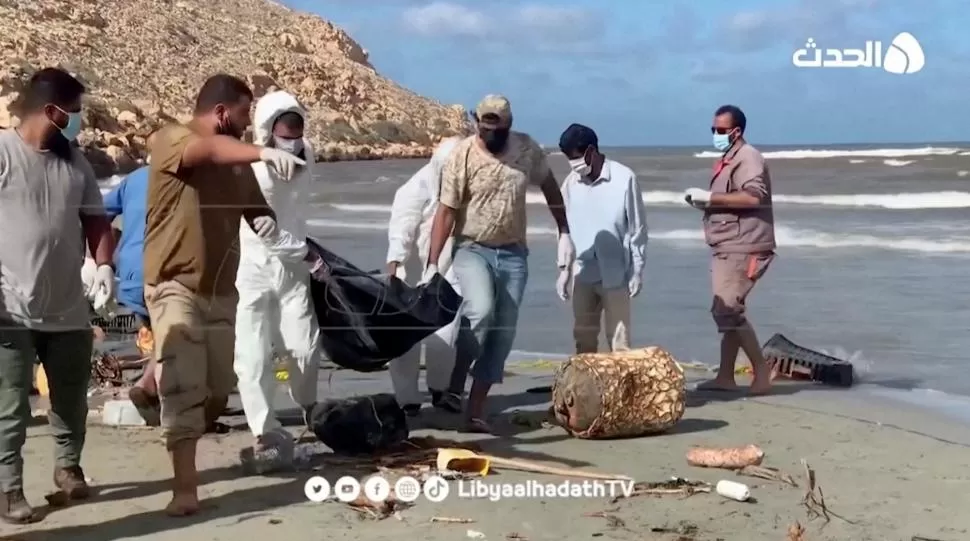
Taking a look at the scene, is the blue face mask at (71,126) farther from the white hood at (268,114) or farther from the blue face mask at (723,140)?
the blue face mask at (723,140)

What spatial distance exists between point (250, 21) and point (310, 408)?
10864 mm

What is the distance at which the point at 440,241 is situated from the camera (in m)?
5.44

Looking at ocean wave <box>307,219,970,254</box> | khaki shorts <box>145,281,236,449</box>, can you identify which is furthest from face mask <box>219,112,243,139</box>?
ocean wave <box>307,219,970,254</box>

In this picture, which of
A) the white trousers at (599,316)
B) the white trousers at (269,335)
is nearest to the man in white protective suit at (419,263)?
the white trousers at (599,316)

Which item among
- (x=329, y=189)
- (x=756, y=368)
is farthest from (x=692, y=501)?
(x=329, y=189)

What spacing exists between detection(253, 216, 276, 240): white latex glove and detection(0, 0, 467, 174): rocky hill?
164 inches

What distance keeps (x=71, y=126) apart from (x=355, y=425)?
1.67 metres

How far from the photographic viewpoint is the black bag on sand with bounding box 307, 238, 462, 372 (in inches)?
203

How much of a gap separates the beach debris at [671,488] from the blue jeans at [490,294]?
1.14 meters

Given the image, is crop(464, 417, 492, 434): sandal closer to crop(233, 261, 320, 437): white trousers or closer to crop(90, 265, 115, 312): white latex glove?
crop(233, 261, 320, 437): white trousers

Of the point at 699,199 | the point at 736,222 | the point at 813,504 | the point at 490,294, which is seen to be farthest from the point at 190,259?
the point at 736,222

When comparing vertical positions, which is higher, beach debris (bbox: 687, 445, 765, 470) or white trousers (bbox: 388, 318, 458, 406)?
white trousers (bbox: 388, 318, 458, 406)

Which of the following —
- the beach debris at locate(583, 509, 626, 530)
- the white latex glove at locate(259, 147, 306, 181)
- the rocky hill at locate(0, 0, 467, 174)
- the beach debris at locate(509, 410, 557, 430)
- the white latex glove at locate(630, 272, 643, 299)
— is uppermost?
the rocky hill at locate(0, 0, 467, 174)

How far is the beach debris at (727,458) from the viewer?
4863 mm
